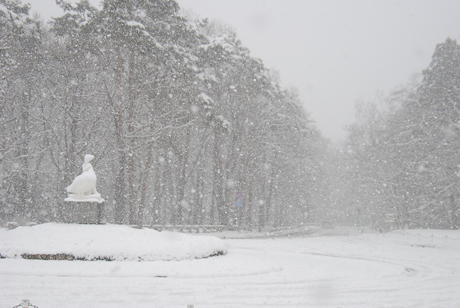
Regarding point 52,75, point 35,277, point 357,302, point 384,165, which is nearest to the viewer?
point 357,302

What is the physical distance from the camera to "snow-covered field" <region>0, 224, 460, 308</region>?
8273 millimetres

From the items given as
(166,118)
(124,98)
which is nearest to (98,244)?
(166,118)

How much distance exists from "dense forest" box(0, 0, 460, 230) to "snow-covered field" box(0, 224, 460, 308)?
1254 centimetres

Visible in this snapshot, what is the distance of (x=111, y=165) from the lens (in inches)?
1351

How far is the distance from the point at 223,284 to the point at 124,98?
19.3m

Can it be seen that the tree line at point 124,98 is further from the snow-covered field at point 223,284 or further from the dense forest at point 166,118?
the snow-covered field at point 223,284

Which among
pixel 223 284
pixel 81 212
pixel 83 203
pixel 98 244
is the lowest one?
pixel 223 284

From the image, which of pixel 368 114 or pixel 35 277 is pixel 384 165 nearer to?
pixel 368 114

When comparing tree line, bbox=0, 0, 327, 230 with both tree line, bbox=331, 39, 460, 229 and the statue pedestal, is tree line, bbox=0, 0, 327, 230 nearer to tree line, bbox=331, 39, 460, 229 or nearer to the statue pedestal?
the statue pedestal

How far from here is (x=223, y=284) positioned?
33.2 ft

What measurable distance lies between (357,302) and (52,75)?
83.7 feet

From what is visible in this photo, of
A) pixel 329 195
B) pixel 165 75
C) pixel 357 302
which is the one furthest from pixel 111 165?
pixel 329 195

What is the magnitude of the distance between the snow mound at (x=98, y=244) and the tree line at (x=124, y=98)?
9.61 meters

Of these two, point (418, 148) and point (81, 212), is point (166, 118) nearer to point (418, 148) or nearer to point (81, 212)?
point (81, 212)
